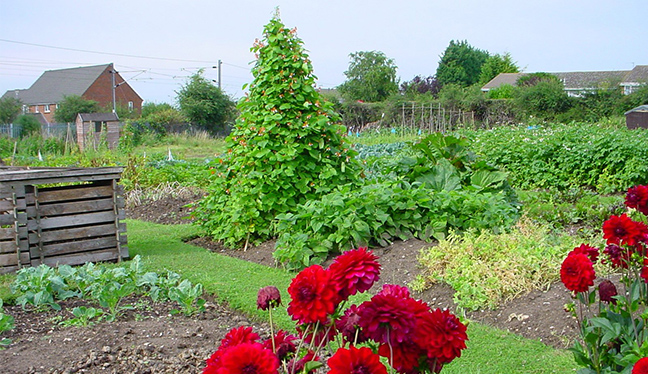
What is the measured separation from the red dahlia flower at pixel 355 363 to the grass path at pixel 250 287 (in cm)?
221

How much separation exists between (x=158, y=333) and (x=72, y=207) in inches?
110

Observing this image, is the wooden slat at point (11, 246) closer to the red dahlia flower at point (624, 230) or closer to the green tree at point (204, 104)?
the red dahlia flower at point (624, 230)

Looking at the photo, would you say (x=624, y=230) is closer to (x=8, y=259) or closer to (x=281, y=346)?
(x=281, y=346)

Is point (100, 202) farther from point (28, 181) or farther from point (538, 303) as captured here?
point (538, 303)

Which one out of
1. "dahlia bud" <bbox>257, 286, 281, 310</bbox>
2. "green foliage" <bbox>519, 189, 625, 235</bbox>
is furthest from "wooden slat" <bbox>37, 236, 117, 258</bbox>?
"dahlia bud" <bbox>257, 286, 281, 310</bbox>

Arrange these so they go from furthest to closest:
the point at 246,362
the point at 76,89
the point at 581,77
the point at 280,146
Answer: the point at 581,77 < the point at 76,89 < the point at 280,146 < the point at 246,362

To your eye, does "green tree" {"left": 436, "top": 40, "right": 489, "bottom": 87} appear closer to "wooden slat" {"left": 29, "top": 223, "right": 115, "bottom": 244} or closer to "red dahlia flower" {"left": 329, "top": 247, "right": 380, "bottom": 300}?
"wooden slat" {"left": 29, "top": 223, "right": 115, "bottom": 244}

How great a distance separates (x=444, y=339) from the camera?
143 centimetres

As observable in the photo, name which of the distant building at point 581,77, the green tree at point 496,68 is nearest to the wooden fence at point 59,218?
the distant building at point 581,77

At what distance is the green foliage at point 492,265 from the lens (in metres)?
4.53

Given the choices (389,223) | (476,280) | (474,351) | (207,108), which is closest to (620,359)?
(474,351)

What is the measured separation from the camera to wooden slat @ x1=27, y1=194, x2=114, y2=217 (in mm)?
5945

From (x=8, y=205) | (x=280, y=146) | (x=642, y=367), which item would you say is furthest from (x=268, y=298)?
(x=280, y=146)

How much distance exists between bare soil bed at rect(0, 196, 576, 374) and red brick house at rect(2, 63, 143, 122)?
180 ft
